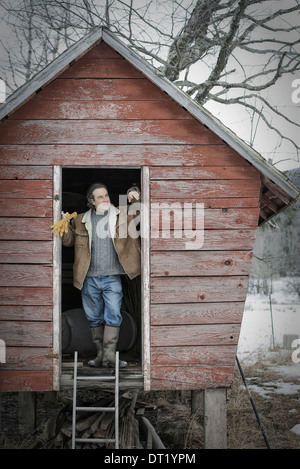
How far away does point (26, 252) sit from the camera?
4.82 meters

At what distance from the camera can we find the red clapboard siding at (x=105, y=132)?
483 centimetres

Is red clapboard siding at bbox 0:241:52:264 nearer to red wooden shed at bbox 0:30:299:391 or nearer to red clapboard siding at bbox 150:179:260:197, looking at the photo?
red wooden shed at bbox 0:30:299:391

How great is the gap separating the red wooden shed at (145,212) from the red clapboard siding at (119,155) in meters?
0.01

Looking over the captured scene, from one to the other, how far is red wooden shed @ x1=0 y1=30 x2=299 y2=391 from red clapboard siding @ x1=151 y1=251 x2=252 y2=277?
1 cm

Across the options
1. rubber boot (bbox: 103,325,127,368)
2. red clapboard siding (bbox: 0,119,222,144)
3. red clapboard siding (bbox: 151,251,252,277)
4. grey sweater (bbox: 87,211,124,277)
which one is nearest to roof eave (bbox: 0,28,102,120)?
red clapboard siding (bbox: 0,119,222,144)

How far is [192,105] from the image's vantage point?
4660 millimetres

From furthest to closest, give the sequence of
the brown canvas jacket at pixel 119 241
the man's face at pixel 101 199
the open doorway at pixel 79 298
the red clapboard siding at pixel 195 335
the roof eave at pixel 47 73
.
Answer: the open doorway at pixel 79 298, the man's face at pixel 101 199, the brown canvas jacket at pixel 119 241, the red clapboard siding at pixel 195 335, the roof eave at pixel 47 73

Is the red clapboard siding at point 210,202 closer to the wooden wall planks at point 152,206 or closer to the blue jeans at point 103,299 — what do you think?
the wooden wall planks at point 152,206

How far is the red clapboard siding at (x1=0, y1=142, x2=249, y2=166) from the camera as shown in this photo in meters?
4.83

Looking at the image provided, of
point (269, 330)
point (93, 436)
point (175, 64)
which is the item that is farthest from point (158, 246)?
point (269, 330)

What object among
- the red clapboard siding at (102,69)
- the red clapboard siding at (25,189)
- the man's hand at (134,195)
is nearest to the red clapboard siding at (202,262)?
the man's hand at (134,195)

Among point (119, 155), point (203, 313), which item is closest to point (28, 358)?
point (203, 313)
